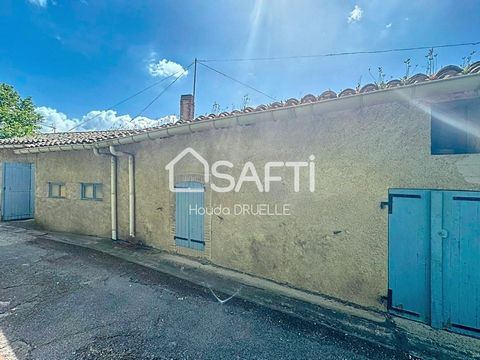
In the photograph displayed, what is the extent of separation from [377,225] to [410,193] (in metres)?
→ 0.72

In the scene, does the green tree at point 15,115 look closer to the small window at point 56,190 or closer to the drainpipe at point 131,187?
the small window at point 56,190

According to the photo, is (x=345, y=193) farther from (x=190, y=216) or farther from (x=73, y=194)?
(x=73, y=194)

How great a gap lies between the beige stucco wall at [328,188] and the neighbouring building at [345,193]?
0.07ft

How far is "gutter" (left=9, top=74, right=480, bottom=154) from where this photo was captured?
3.10m

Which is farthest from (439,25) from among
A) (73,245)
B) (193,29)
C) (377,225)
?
(73,245)

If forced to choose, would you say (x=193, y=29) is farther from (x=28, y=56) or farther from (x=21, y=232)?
(x=21, y=232)

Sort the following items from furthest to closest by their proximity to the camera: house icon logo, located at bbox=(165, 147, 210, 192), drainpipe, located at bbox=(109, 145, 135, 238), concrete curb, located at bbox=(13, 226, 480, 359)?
1. drainpipe, located at bbox=(109, 145, 135, 238)
2. house icon logo, located at bbox=(165, 147, 210, 192)
3. concrete curb, located at bbox=(13, 226, 480, 359)

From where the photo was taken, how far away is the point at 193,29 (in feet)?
29.7

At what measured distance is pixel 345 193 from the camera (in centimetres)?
434

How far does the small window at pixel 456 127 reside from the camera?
3.38 metres

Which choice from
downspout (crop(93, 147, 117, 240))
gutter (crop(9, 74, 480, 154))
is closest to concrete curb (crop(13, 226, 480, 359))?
downspout (crop(93, 147, 117, 240))

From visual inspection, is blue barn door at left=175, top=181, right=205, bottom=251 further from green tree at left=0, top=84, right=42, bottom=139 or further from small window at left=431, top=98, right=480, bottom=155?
green tree at left=0, top=84, right=42, bottom=139

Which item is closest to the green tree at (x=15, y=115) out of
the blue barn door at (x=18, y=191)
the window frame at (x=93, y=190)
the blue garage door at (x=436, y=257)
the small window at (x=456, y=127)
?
the blue barn door at (x=18, y=191)

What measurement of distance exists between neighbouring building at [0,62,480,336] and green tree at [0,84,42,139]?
789 inches
